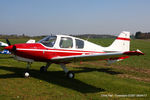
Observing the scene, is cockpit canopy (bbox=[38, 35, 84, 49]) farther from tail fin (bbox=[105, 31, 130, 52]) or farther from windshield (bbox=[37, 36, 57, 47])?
tail fin (bbox=[105, 31, 130, 52])

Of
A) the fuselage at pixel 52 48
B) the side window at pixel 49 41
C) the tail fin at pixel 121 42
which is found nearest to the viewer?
the fuselage at pixel 52 48

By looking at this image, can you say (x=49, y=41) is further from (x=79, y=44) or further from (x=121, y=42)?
(x=121, y=42)

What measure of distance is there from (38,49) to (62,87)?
2.19 m

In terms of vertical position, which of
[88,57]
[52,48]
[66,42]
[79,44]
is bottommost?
[88,57]

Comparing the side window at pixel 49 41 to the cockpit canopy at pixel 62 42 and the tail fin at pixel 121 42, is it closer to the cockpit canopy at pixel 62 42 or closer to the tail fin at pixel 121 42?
the cockpit canopy at pixel 62 42

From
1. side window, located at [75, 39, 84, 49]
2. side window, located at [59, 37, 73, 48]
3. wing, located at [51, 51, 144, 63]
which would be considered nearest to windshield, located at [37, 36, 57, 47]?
side window, located at [59, 37, 73, 48]

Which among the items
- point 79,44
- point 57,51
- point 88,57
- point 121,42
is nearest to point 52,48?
point 57,51

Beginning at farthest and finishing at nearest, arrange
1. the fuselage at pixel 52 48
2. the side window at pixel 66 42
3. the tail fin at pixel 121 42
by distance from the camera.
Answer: the tail fin at pixel 121 42, the side window at pixel 66 42, the fuselage at pixel 52 48

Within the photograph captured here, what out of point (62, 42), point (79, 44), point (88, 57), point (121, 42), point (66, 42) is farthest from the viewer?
point (121, 42)

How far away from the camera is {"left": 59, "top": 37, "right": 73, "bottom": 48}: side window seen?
8.85m

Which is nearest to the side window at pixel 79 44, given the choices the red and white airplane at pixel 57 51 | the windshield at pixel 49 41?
the red and white airplane at pixel 57 51

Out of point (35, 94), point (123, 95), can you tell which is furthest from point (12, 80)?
point (123, 95)

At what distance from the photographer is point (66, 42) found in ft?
29.5

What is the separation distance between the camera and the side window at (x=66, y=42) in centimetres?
885
